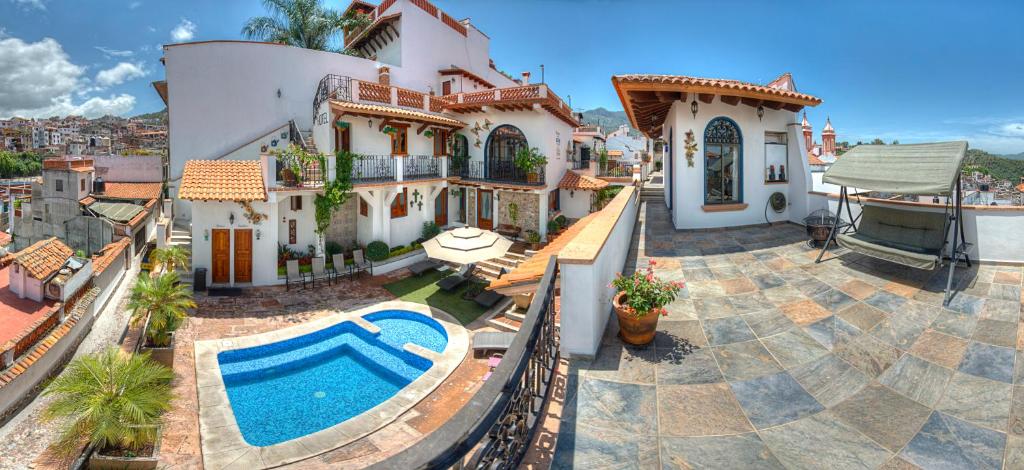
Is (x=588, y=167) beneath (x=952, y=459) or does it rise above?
above

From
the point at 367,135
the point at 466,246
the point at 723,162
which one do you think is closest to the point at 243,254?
the point at 367,135

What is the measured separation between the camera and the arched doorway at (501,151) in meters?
21.2

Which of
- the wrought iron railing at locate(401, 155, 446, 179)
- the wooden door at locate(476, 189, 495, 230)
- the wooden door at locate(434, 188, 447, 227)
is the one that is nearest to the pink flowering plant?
the wrought iron railing at locate(401, 155, 446, 179)

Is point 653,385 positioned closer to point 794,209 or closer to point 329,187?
point 794,209

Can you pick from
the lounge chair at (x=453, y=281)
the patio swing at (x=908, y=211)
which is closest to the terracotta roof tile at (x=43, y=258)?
the lounge chair at (x=453, y=281)

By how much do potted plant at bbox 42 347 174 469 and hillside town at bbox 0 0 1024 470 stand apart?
0.04 m

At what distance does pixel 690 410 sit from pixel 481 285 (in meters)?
12.2

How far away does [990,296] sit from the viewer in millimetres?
5727

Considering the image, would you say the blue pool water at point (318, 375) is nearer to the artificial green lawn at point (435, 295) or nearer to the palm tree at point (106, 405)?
the artificial green lawn at point (435, 295)

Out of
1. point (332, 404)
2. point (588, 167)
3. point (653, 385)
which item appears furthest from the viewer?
point (588, 167)

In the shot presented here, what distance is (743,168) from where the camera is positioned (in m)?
10.6

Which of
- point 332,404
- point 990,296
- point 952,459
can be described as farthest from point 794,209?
point 332,404

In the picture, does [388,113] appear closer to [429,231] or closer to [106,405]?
[429,231]

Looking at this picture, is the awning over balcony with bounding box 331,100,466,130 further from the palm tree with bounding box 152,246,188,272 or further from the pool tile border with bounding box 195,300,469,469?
the pool tile border with bounding box 195,300,469,469
